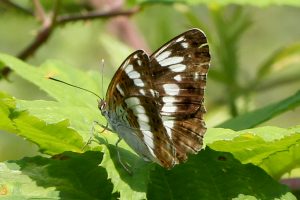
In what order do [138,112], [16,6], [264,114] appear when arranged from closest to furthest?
[138,112] → [264,114] → [16,6]

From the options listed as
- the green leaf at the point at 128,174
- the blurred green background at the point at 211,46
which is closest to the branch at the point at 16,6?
the blurred green background at the point at 211,46

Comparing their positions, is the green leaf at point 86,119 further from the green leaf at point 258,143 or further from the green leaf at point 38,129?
the green leaf at point 258,143

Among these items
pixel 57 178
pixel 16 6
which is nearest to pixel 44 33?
pixel 16 6

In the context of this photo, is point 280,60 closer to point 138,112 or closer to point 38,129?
point 138,112

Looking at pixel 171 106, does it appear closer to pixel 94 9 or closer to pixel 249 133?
pixel 249 133

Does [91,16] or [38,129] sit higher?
[91,16]

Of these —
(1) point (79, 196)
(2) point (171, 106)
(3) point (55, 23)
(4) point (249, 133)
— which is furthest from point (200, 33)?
(3) point (55, 23)

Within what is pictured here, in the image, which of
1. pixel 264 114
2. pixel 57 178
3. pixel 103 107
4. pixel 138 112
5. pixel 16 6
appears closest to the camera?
pixel 57 178
